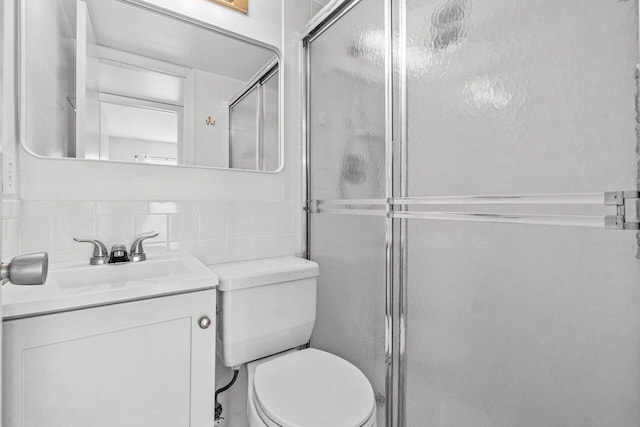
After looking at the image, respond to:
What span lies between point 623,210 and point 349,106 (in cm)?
96

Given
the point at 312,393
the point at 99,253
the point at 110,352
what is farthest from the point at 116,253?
the point at 312,393

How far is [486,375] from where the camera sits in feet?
2.71

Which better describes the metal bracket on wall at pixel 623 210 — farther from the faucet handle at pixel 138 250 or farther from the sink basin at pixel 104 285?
the faucet handle at pixel 138 250

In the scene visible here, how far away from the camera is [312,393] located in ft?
3.17

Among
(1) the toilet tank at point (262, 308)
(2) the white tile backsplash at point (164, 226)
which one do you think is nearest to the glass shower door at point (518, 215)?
(1) the toilet tank at point (262, 308)

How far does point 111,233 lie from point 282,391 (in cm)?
82

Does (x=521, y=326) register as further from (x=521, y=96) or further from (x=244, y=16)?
(x=244, y=16)

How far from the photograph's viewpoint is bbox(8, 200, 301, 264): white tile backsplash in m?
1.03

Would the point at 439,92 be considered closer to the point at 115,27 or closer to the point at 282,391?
the point at 282,391

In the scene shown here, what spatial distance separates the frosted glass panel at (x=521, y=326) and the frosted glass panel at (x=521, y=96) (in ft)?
0.43

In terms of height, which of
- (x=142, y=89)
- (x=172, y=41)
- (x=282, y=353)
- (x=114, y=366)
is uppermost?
(x=172, y=41)

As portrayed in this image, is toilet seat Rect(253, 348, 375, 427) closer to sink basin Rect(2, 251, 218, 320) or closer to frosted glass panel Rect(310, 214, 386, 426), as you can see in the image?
frosted glass panel Rect(310, 214, 386, 426)

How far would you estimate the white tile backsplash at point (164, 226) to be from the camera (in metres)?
1.03

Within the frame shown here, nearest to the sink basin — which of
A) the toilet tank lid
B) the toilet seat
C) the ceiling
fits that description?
the toilet tank lid
